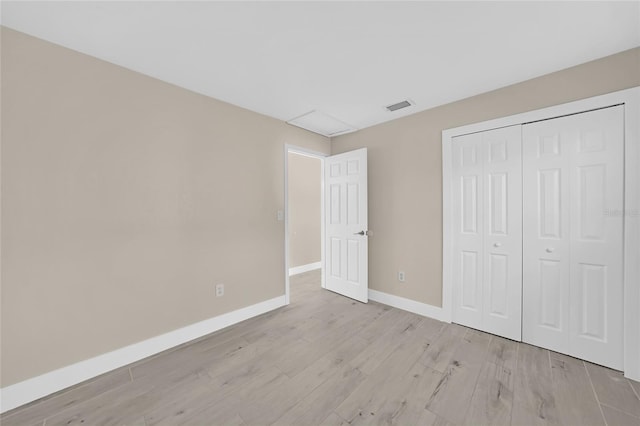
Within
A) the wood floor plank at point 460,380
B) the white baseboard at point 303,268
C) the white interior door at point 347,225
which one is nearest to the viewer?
the wood floor plank at point 460,380

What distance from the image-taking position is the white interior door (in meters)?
3.42

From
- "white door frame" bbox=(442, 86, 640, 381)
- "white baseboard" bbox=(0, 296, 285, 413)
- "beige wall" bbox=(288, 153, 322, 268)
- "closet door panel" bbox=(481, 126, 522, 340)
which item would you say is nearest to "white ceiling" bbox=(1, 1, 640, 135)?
"white door frame" bbox=(442, 86, 640, 381)

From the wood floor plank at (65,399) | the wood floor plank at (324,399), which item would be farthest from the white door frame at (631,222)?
the wood floor plank at (65,399)

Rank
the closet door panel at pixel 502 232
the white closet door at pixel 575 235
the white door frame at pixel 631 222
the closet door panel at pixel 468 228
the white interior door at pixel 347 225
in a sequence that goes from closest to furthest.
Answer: the white door frame at pixel 631 222 → the white closet door at pixel 575 235 → the closet door panel at pixel 502 232 → the closet door panel at pixel 468 228 → the white interior door at pixel 347 225

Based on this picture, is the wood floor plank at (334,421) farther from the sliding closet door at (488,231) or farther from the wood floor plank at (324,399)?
the sliding closet door at (488,231)

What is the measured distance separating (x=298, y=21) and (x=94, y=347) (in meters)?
2.81

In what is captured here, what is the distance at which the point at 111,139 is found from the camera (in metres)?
2.03

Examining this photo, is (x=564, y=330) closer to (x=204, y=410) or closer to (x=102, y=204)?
(x=204, y=410)

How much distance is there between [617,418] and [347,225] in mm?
2762

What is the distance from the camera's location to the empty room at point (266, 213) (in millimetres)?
1615

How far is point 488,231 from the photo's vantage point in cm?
256

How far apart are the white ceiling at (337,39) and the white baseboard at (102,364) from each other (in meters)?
2.37

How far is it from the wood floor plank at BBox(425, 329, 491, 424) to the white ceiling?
8.14 feet

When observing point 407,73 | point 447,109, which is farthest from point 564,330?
point 407,73
